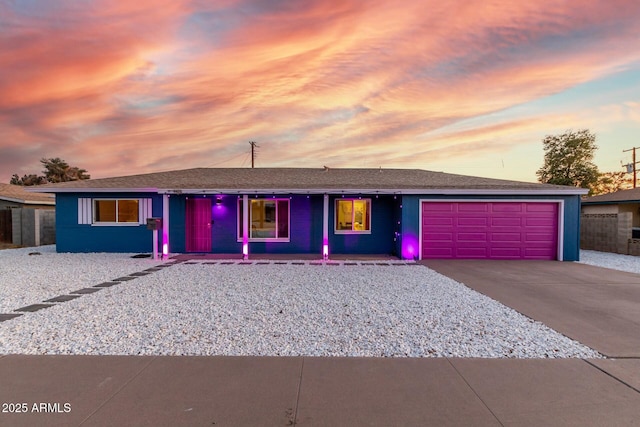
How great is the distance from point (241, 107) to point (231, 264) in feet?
26.6

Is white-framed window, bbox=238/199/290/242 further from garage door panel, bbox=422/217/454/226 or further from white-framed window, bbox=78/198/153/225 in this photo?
garage door panel, bbox=422/217/454/226

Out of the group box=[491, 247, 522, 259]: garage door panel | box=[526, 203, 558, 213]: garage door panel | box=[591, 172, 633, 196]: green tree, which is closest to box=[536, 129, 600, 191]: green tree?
box=[591, 172, 633, 196]: green tree

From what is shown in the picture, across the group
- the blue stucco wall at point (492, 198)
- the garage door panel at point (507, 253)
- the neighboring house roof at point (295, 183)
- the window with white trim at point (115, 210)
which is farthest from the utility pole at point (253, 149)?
the garage door panel at point (507, 253)

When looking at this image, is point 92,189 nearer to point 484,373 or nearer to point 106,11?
point 106,11

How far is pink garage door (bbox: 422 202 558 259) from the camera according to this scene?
1171 centimetres

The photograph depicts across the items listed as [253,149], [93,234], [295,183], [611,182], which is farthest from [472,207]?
[611,182]

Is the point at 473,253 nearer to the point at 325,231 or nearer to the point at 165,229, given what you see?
the point at 325,231

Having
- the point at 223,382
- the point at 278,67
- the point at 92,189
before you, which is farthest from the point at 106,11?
the point at 223,382

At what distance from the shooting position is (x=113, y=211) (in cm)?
1271

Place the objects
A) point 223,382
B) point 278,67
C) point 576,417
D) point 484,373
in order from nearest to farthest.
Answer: point 576,417 → point 223,382 → point 484,373 → point 278,67

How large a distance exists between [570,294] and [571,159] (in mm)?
28665

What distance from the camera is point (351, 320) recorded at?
490 cm

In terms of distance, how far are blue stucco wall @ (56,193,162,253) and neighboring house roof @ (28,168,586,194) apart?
2.57ft

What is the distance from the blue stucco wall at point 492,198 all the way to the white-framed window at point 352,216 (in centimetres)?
160
